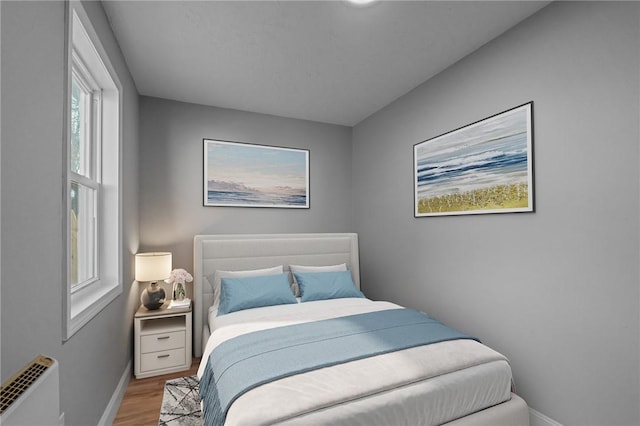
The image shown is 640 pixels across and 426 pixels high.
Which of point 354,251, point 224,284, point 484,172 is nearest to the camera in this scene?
point 484,172

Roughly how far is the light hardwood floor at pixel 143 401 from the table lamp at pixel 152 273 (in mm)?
614

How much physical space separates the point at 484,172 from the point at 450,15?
113 centimetres

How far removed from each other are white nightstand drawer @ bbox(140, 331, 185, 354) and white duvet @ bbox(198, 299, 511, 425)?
3.26 feet

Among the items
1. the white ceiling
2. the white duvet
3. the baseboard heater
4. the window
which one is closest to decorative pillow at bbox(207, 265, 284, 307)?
the window

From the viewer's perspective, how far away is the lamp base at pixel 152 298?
2.78 m

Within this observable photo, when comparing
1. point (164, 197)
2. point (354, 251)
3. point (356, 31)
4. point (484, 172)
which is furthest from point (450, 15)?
point (164, 197)

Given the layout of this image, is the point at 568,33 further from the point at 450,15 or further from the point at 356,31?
the point at 356,31

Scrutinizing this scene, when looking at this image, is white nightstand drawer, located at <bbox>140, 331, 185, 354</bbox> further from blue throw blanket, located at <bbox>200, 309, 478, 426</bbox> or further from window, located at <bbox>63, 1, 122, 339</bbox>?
blue throw blanket, located at <bbox>200, 309, 478, 426</bbox>

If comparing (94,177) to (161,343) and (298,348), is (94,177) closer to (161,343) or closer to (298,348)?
(161,343)

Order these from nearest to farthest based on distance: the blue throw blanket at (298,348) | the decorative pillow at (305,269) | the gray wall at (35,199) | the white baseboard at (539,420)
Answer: the gray wall at (35,199) < the blue throw blanket at (298,348) < the white baseboard at (539,420) < the decorative pillow at (305,269)

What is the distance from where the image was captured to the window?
181 centimetres

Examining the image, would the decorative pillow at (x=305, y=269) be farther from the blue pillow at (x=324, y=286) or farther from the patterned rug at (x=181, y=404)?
the patterned rug at (x=181, y=404)

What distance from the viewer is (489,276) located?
231cm

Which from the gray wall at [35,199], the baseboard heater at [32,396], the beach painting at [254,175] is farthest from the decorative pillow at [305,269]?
the baseboard heater at [32,396]
